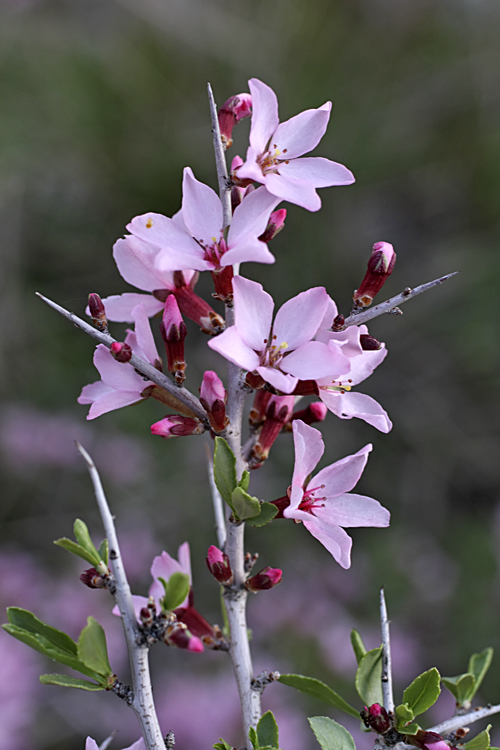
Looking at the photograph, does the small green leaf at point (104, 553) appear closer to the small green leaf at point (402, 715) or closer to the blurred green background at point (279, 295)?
the small green leaf at point (402, 715)

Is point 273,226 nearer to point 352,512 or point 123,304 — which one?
point 123,304

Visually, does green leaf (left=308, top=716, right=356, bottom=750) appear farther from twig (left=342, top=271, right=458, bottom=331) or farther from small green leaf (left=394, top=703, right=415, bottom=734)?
twig (left=342, top=271, right=458, bottom=331)

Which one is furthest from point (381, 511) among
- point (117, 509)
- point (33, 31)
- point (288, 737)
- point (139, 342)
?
point (33, 31)

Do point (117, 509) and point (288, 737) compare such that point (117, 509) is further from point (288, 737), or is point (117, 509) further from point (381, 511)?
point (381, 511)

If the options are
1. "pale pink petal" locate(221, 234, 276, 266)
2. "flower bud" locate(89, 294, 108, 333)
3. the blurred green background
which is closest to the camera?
"pale pink petal" locate(221, 234, 276, 266)

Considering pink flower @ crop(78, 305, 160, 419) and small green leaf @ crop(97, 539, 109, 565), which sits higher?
pink flower @ crop(78, 305, 160, 419)

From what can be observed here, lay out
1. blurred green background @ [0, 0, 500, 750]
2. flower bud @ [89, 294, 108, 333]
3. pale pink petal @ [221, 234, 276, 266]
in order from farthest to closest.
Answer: blurred green background @ [0, 0, 500, 750]
flower bud @ [89, 294, 108, 333]
pale pink petal @ [221, 234, 276, 266]

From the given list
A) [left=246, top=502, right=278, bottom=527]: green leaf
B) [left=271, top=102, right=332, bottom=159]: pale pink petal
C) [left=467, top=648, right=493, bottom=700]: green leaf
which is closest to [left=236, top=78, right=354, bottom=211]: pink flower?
[left=271, top=102, right=332, bottom=159]: pale pink petal
